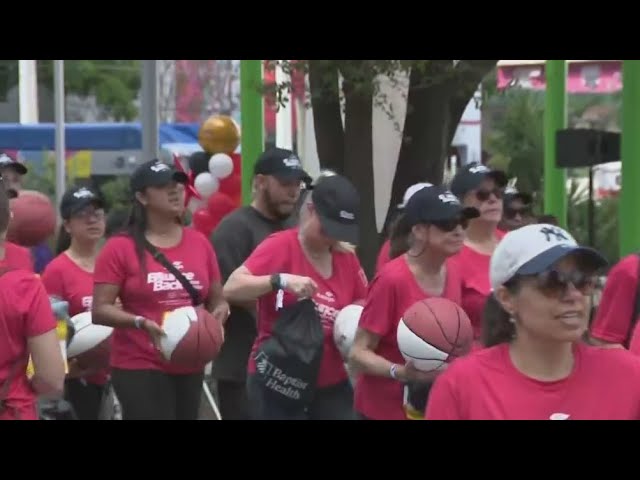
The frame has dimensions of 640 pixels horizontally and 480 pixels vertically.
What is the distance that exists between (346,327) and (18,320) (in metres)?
1.75

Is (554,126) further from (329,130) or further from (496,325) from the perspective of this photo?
(496,325)

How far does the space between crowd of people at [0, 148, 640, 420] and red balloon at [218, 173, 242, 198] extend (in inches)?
245

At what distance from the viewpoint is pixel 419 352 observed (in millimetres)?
5375

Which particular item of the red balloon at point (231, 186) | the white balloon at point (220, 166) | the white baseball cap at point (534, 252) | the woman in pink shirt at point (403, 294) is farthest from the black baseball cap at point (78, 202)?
the white balloon at point (220, 166)

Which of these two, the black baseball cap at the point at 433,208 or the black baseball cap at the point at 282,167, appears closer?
the black baseball cap at the point at 433,208

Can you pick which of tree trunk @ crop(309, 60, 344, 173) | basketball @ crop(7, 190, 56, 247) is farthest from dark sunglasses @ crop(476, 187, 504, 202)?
tree trunk @ crop(309, 60, 344, 173)

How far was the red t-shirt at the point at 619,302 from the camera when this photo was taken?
224 inches

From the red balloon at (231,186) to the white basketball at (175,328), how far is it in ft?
26.4

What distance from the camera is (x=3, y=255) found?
220 inches

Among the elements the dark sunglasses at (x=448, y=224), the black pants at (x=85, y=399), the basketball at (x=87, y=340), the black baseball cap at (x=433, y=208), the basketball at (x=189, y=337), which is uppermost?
the black baseball cap at (x=433, y=208)

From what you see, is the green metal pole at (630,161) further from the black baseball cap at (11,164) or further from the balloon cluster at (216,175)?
the black baseball cap at (11,164)

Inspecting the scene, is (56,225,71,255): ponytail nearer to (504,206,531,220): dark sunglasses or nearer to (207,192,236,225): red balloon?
(504,206,531,220): dark sunglasses

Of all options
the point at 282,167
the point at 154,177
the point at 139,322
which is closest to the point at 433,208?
the point at 282,167

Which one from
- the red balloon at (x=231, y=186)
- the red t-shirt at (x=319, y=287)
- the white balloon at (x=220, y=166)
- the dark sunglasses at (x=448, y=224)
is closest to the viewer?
the dark sunglasses at (x=448, y=224)
